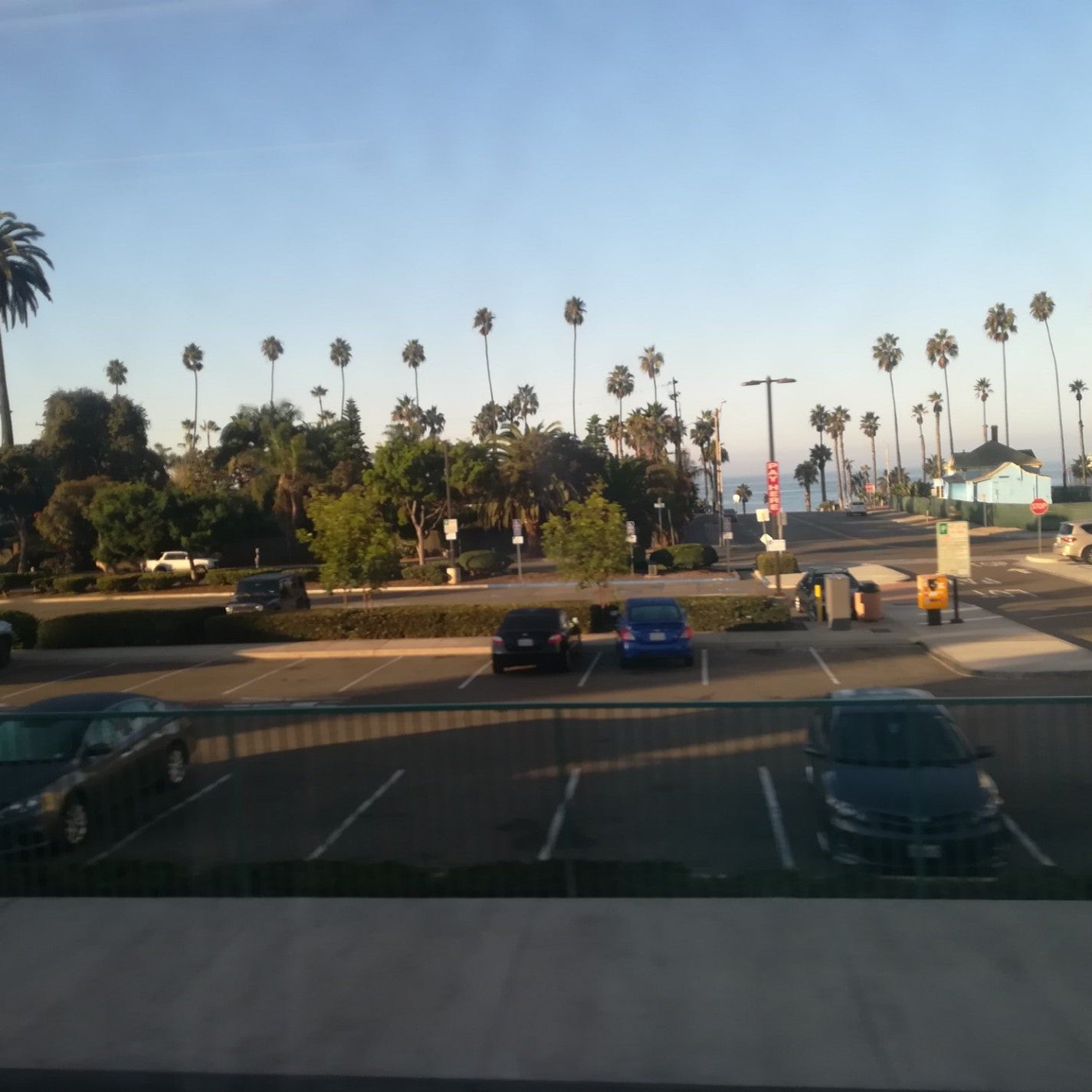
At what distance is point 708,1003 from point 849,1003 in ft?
2.53

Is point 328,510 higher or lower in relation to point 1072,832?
higher

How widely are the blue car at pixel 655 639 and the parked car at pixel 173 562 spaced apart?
4155cm

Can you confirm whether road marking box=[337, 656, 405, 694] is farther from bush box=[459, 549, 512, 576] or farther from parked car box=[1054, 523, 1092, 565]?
parked car box=[1054, 523, 1092, 565]

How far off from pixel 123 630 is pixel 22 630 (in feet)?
10.1

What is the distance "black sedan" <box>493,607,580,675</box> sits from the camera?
23562 millimetres

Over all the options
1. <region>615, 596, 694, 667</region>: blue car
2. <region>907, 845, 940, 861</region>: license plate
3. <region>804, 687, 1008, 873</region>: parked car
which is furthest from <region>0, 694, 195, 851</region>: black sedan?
<region>615, 596, 694, 667</region>: blue car

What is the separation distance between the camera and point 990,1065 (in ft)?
17.4

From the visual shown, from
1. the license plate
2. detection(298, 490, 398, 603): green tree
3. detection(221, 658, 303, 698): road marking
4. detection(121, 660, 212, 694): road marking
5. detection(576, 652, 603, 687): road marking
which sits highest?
detection(298, 490, 398, 603): green tree

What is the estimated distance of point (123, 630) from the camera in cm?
3064

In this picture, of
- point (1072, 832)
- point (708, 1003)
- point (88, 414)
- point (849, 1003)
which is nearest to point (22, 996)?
point (708, 1003)

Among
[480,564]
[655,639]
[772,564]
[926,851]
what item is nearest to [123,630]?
[655,639]

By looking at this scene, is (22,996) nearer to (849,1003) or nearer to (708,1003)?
(708,1003)

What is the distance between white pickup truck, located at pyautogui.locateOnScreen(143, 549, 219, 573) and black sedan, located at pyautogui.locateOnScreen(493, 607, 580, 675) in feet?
133

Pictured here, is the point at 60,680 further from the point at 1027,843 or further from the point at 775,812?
the point at 1027,843
